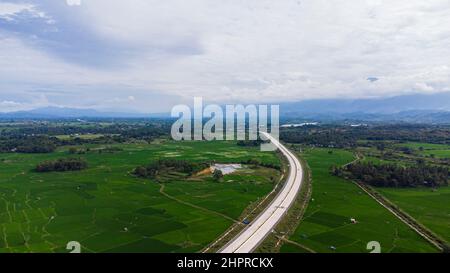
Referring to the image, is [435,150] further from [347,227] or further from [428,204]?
[347,227]

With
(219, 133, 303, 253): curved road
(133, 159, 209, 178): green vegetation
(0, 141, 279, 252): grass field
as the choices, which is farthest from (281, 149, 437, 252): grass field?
(133, 159, 209, 178): green vegetation

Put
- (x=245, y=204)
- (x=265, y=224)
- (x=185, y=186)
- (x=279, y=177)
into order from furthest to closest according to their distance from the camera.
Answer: (x=279, y=177) < (x=185, y=186) < (x=245, y=204) < (x=265, y=224)

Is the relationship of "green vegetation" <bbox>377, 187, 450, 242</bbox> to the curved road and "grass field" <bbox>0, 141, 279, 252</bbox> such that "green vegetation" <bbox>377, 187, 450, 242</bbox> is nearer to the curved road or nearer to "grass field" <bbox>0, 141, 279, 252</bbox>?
the curved road

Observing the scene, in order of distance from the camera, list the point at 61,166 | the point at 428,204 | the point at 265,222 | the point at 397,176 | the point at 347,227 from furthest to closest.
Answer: the point at 61,166, the point at 397,176, the point at 428,204, the point at 347,227, the point at 265,222

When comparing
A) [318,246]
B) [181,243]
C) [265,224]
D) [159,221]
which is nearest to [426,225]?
[318,246]

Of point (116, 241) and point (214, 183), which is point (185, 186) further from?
point (116, 241)

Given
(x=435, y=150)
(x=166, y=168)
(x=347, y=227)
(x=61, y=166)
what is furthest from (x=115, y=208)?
(x=435, y=150)
